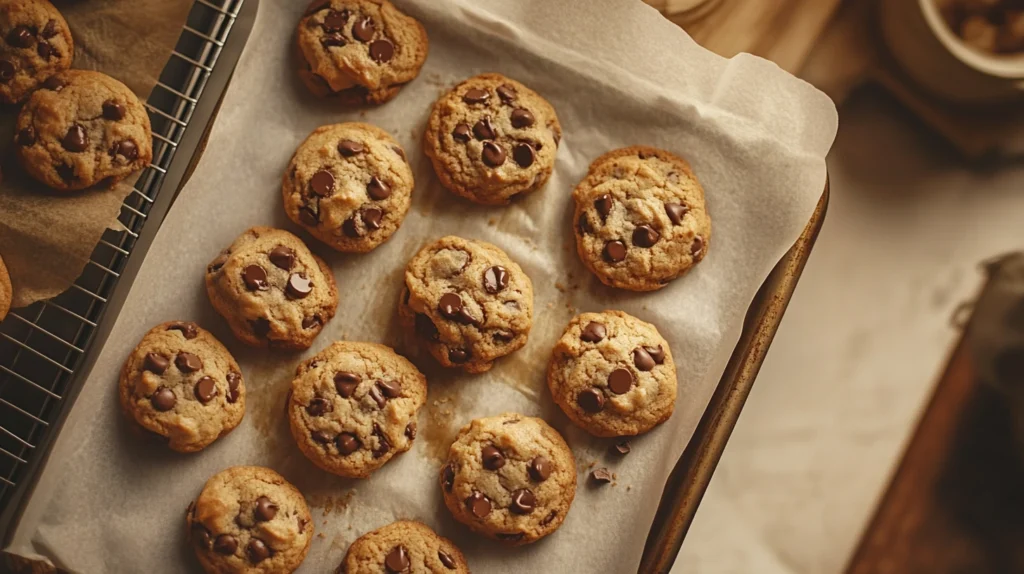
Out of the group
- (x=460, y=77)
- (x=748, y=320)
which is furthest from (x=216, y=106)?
(x=748, y=320)

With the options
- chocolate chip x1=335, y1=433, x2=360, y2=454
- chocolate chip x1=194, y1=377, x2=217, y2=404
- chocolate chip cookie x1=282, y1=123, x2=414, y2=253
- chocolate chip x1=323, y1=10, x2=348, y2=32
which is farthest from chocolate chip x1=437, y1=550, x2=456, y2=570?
chocolate chip x1=323, y1=10, x2=348, y2=32

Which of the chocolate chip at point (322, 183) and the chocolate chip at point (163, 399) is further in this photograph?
the chocolate chip at point (322, 183)

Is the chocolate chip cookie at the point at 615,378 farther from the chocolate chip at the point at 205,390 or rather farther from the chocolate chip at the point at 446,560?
the chocolate chip at the point at 205,390

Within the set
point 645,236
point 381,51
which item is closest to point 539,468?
point 645,236

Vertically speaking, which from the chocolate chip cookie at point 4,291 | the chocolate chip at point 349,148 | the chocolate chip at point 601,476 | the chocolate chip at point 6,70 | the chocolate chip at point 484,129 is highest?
the chocolate chip at point 484,129

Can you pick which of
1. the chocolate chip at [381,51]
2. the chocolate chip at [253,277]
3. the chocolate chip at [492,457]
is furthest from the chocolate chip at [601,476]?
the chocolate chip at [381,51]

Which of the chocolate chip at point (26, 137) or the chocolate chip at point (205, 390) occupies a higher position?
the chocolate chip at point (26, 137)
